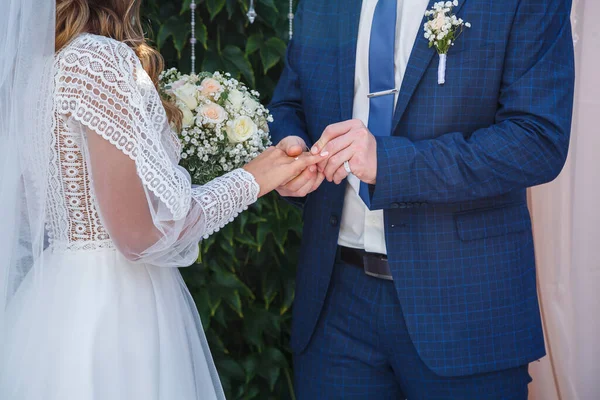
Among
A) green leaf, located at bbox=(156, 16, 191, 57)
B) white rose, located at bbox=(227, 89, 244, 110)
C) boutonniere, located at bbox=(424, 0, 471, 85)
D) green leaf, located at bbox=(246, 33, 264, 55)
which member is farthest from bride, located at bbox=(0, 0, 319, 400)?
green leaf, located at bbox=(246, 33, 264, 55)

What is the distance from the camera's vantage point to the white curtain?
124 inches

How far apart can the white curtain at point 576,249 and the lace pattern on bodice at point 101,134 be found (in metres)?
1.55

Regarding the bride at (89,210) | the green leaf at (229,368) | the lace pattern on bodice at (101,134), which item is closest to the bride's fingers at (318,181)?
the bride at (89,210)

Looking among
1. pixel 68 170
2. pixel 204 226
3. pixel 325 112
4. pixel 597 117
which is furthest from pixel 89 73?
pixel 597 117

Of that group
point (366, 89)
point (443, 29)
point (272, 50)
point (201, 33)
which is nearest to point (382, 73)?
point (366, 89)

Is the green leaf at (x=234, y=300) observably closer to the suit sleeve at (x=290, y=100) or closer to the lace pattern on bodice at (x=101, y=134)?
the suit sleeve at (x=290, y=100)

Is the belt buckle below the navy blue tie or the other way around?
below

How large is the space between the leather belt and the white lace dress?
47 centimetres

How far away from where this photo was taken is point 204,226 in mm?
2334

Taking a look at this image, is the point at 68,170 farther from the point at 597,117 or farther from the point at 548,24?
the point at 597,117

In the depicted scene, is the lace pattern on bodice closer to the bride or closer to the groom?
the bride

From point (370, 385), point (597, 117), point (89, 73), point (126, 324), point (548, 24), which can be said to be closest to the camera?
point (89, 73)

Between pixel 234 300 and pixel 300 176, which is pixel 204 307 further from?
pixel 300 176

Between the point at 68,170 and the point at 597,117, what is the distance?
1.99m
